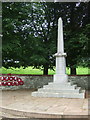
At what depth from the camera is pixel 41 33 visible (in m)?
15.8

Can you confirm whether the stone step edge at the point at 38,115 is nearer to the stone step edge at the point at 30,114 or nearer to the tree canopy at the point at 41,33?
the stone step edge at the point at 30,114

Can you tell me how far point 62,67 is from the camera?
31.2 ft

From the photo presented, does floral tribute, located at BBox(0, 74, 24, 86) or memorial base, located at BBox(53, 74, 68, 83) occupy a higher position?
memorial base, located at BBox(53, 74, 68, 83)

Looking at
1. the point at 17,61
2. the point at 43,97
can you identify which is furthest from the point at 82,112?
the point at 17,61

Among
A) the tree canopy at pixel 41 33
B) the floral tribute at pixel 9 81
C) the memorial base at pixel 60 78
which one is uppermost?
the tree canopy at pixel 41 33

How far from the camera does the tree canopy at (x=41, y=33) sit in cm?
1223

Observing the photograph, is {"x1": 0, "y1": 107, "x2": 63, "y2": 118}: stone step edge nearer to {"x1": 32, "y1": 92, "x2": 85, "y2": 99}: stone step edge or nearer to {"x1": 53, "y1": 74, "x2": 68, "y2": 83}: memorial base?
{"x1": 32, "y1": 92, "x2": 85, "y2": 99}: stone step edge

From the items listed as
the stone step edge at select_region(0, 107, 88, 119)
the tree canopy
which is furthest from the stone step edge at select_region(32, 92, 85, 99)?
the tree canopy

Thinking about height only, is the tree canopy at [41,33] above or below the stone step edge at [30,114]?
above

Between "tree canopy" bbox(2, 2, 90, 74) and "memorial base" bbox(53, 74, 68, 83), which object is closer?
"memorial base" bbox(53, 74, 68, 83)

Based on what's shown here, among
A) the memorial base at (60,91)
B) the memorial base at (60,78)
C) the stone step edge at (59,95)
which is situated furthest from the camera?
the memorial base at (60,78)

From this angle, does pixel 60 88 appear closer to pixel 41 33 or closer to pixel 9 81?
pixel 9 81

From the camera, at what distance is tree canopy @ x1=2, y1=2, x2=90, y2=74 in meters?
12.2

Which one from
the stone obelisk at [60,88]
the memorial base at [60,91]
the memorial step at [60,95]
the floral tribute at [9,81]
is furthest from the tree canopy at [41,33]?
the memorial step at [60,95]
